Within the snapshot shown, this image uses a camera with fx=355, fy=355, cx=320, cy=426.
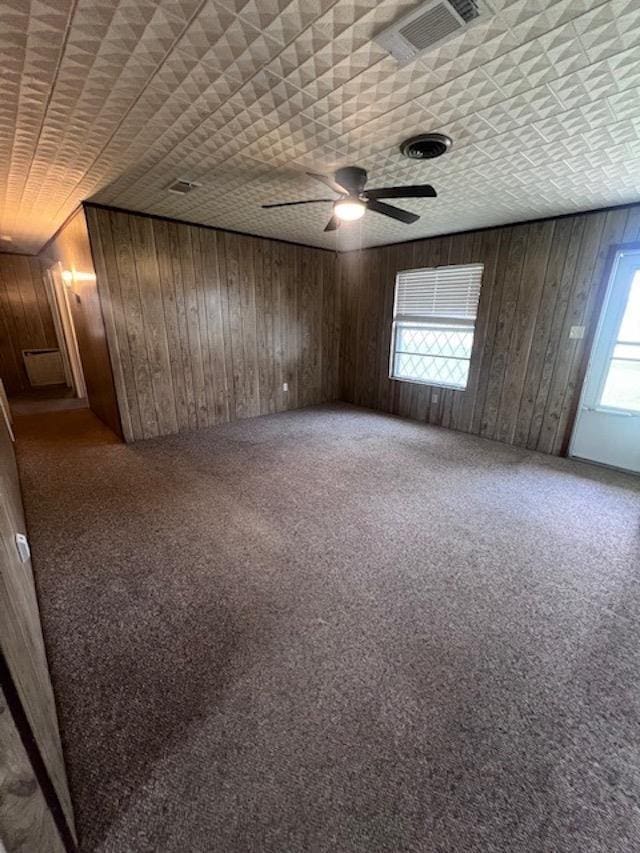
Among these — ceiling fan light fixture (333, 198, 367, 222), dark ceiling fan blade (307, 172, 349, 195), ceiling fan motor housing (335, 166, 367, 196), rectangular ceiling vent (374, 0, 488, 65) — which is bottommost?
ceiling fan light fixture (333, 198, 367, 222)

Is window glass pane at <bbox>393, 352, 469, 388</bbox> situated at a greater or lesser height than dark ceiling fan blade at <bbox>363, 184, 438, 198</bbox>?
lesser

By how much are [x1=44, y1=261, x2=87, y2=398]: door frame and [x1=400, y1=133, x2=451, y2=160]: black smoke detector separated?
4935mm

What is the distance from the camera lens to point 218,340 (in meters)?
4.36

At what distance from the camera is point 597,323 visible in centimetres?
325

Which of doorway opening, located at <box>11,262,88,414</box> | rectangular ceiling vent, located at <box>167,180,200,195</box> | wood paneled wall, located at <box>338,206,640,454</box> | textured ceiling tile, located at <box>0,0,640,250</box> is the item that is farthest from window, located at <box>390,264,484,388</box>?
doorway opening, located at <box>11,262,88,414</box>

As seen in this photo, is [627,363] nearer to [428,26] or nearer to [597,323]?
[597,323]

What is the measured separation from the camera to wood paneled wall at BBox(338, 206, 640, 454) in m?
3.26

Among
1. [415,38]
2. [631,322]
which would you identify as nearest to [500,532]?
[631,322]

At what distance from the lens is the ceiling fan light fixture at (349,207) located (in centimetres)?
249

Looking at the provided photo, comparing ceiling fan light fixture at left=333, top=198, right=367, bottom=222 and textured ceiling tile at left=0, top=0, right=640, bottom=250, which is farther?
ceiling fan light fixture at left=333, top=198, right=367, bottom=222

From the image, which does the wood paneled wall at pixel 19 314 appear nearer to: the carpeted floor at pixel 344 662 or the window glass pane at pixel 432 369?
the carpeted floor at pixel 344 662

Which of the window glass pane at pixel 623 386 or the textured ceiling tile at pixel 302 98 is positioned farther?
the window glass pane at pixel 623 386

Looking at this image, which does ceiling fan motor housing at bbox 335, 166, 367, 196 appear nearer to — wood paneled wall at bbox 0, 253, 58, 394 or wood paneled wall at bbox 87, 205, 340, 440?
wood paneled wall at bbox 87, 205, 340, 440

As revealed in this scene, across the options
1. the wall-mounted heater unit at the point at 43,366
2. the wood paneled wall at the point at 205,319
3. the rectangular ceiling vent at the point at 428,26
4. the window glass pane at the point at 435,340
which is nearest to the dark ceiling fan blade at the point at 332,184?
the rectangular ceiling vent at the point at 428,26
